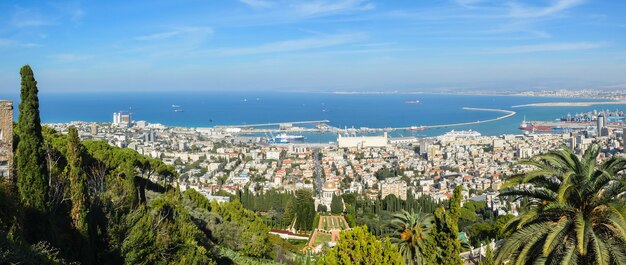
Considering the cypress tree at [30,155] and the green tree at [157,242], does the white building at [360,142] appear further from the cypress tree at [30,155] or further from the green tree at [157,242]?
the cypress tree at [30,155]

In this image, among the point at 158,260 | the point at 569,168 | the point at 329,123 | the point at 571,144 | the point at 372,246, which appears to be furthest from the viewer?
the point at 329,123

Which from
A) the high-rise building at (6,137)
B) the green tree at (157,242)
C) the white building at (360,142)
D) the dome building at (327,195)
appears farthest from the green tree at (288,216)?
the white building at (360,142)

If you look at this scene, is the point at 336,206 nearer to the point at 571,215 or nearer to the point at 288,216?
the point at 288,216

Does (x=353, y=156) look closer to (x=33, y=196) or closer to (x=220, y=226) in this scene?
(x=220, y=226)

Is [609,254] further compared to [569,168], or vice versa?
[569,168]

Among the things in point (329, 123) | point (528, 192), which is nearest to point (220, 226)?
point (528, 192)

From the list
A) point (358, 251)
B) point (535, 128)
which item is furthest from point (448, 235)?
point (535, 128)
